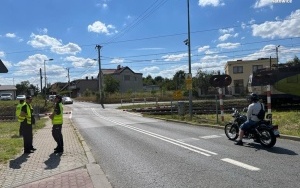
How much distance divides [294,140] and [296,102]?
25.8 metres

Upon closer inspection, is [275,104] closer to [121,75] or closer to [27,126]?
[27,126]

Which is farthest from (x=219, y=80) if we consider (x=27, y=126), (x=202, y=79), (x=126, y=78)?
(x=126, y=78)

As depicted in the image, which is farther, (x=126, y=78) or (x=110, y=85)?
(x=126, y=78)

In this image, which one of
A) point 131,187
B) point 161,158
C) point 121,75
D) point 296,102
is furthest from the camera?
point 121,75

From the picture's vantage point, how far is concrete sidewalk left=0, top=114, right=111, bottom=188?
24.0 feet

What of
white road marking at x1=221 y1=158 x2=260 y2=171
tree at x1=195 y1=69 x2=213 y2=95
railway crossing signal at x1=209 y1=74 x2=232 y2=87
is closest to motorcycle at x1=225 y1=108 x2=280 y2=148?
white road marking at x1=221 y1=158 x2=260 y2=171

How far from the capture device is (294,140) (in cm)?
1276

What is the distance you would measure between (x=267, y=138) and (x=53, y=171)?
20.2 ft

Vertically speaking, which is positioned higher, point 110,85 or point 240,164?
point 110,85

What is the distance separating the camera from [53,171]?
8.52 meters

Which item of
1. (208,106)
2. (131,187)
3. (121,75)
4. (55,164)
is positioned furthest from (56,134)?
(121,75)

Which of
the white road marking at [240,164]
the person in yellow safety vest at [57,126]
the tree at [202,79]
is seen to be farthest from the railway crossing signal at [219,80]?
the tree at [202,79]

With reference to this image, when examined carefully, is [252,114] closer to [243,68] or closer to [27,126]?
[27,126]

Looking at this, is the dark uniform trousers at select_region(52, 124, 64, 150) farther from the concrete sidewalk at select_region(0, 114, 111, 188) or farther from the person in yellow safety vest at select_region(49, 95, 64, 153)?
the concrete sidewalk at select_region(0, 114, 111, 188)
